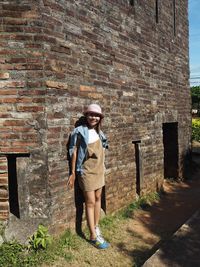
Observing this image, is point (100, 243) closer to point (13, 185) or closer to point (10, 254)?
point (10, 254)

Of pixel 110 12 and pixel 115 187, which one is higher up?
pixel 110 12

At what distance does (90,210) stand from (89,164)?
0.59 metres

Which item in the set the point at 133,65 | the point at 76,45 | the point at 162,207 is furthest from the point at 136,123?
the point at 76,45

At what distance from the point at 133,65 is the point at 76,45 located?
1.86 m

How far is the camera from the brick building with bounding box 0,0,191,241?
4223mm

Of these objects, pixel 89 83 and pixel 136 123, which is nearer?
pixel 89 83

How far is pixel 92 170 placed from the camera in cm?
459

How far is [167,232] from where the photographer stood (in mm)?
5457

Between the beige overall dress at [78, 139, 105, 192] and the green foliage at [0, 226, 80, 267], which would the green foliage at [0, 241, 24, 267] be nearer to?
the green foliage at [0, 226, 80, 267]

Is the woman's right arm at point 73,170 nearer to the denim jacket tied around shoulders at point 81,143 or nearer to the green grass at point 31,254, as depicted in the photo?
the denim jacket tied around shoulders at point 81,143

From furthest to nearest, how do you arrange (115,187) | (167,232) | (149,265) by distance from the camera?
(115,187) → (167,232) → (149,265)

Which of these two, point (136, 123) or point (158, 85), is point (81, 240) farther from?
point (158, 85)

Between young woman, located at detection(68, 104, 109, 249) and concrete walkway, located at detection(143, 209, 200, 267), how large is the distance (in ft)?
2.75

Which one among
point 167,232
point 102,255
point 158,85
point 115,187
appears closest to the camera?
point 102,255
